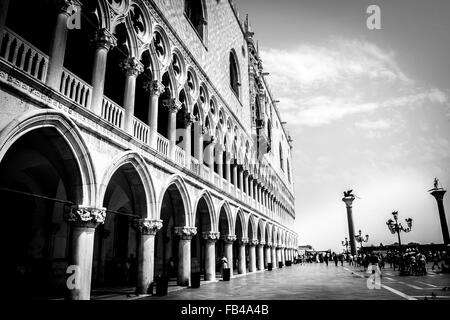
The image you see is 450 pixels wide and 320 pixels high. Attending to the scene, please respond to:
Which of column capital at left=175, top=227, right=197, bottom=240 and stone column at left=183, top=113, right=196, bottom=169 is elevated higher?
stone column at left=183, top=113, right=196, bottom=169

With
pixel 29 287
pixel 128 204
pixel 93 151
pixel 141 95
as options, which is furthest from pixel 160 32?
pixel 29 287

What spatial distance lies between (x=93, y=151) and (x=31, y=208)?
18.0 ft

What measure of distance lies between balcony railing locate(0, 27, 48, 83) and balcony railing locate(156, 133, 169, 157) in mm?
4702

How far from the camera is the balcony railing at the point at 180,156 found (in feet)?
42.1

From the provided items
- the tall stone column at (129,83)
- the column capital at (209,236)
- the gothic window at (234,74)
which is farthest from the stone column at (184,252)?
the gothic window at (234,74)

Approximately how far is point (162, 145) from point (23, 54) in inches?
235

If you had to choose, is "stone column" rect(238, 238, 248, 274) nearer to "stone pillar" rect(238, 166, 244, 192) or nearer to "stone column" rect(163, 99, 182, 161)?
"stone pillar" rect(238, 166, 244, 192)

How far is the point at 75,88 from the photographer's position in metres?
7.89

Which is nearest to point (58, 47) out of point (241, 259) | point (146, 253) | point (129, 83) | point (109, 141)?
point (109, 141)

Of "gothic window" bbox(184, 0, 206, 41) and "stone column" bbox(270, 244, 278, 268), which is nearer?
"gothic window" bbox(184, 0, 206, 41)

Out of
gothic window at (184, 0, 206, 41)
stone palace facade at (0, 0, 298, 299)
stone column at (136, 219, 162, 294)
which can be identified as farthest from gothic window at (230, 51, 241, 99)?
stone column at (136, 219, 162, 294)

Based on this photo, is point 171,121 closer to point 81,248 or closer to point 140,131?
point 140,131

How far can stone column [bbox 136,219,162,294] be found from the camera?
9883mm
